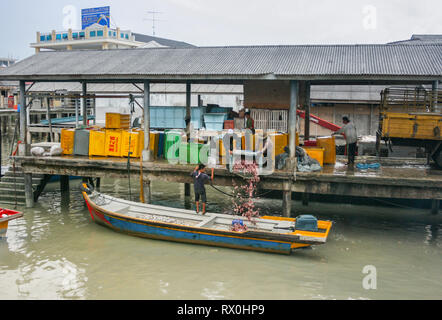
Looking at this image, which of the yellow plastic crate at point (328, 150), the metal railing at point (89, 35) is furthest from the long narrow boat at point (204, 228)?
the metal railing at point (89, 35)

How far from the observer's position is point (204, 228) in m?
12.5

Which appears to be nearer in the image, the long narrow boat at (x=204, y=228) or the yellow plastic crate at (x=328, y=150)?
the long narrow boat at (x=204, y=228)

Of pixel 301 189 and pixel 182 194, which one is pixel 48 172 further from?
pixel 301 189

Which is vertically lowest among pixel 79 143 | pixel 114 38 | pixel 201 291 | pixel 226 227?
pixel 201 291

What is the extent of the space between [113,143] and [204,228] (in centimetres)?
555

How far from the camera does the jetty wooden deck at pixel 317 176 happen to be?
1259 centimetres

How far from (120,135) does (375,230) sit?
9.56 metres

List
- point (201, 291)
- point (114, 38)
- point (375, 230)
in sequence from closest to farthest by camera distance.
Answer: point (201, 291)
point (375, 230)
point (114, 38)

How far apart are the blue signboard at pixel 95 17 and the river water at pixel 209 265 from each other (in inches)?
1937

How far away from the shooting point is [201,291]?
1004 cm

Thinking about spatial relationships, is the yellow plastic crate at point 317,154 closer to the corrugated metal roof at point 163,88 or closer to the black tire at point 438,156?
the black tire at point 438,156

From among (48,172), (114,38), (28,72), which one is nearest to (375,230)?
(48,172)

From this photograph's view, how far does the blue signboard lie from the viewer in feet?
195

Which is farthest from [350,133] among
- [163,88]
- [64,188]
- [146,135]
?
[163,88]
